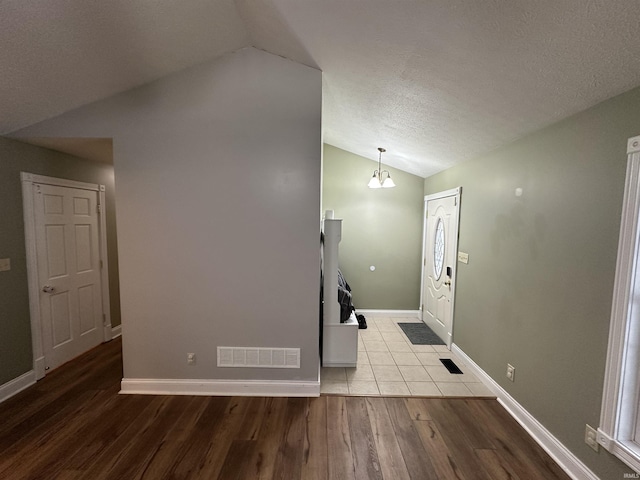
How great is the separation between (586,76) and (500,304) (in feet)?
5.87

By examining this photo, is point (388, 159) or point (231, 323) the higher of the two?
point (388, 159)

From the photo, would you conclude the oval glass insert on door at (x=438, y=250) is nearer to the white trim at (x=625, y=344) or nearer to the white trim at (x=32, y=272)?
the white trim at (x=625, y=344)

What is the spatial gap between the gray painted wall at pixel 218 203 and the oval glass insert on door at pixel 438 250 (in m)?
2.25

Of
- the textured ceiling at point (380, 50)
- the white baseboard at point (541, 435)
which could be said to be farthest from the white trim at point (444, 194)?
the white baseboard at point (541, 435)

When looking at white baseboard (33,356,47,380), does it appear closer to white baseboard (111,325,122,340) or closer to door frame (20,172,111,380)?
door frame (20,172,111,380)

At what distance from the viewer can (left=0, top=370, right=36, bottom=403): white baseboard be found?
2276 millimetres

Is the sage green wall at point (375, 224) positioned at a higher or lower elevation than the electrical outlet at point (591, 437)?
higher

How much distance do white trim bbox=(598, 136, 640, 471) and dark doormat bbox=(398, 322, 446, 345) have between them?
2.09 meters

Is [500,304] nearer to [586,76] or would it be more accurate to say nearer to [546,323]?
[546,323]

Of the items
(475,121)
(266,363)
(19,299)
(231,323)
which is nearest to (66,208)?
(19,299)

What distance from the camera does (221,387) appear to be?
2381 mm

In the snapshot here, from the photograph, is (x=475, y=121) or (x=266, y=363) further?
(x=266, y=363)

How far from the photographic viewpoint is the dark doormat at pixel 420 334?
3568mm

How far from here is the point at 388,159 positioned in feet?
13.8
